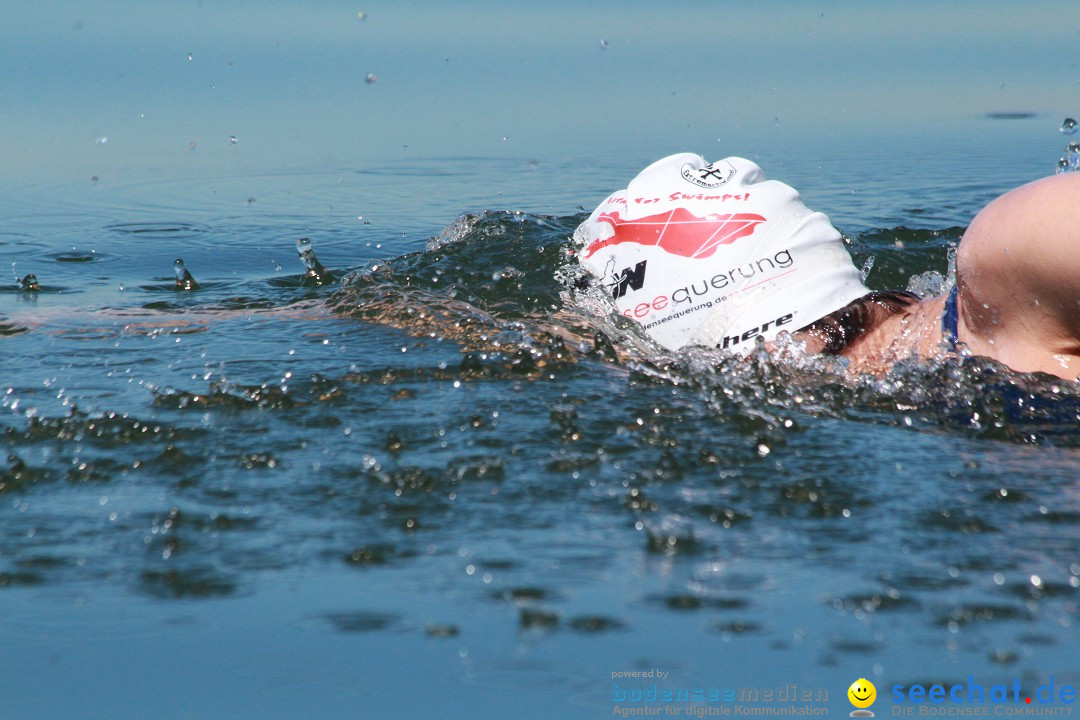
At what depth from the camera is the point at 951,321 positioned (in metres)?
3.69

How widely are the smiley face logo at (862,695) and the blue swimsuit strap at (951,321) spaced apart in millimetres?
1854

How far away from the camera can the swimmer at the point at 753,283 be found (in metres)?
3.64

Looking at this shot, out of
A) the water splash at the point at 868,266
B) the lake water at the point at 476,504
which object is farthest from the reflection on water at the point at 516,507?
the water splash at the point at 868,266

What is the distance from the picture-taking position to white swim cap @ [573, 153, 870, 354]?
400 centimetres

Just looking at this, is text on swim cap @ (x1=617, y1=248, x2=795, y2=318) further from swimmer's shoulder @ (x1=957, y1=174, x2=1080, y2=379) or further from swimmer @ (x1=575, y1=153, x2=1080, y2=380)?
swimmer's shoulder @ (x1=957, y1=174, x2=1080, y2=379)

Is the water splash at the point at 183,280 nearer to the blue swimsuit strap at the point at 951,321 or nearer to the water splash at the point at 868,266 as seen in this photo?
the water splash at the point at 868,266

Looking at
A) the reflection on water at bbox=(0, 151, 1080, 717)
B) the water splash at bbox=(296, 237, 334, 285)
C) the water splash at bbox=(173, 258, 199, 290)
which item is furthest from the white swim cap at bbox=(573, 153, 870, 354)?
the water splash at bbox=(173, 258, 199, 290)

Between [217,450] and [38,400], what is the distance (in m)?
0.76

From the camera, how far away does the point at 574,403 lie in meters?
3.32

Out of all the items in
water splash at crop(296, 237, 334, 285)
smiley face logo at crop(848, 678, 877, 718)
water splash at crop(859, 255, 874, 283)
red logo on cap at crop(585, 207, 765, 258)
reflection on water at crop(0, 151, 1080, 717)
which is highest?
red logo on cap at crop(585, 207, 765, 258)

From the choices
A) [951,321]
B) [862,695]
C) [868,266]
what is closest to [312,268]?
[868,266]

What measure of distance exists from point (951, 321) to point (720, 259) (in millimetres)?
763

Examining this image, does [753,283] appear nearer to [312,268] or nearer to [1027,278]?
[1027,278]

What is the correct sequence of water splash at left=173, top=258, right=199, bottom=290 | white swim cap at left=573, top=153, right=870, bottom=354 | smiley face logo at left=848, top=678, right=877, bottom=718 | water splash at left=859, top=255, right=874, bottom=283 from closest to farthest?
smiley face logo at left=848, top=678, right=877, bottom=718 < white swim cap at left=573, top=153, right=870, bottom=354 < water splash at left=173, top=258, right=199, bottom=290 < water splash at left=859, top=255, right=874, bottom=283
